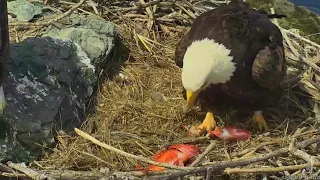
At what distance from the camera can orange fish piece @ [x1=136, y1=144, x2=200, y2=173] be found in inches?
163

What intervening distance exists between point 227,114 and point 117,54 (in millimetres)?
1160

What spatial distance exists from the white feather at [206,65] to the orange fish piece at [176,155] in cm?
44

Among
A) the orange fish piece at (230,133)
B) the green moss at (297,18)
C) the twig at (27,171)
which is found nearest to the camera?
the twig at (27,171)

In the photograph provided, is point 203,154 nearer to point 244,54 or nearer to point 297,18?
point 244,54

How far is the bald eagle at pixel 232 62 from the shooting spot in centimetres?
413

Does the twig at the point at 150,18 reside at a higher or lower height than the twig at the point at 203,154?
higher

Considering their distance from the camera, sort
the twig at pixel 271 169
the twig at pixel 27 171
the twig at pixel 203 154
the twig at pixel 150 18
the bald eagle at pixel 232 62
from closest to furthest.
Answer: the twig at pixel 27 171 → the twig at pixel 271 169 → the twig at pixel 203 154 → the bald eagle at pixel 232 62 → the twig at pixel 150 18

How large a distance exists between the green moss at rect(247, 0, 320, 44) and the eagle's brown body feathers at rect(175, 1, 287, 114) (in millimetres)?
1754

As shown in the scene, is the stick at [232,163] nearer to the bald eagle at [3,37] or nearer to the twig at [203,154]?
the twig at [203,154]

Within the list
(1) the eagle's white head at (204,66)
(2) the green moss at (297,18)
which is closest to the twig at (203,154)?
(1) the eagle's white head at (204,66)

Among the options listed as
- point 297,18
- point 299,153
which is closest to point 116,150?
point 299,153

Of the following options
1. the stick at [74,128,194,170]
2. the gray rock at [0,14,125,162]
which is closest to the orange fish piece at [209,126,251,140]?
the stick at [74,128,194,170]

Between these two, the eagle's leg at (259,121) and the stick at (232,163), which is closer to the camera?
the stick at (232,163)

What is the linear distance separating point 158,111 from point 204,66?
33.5 inches
